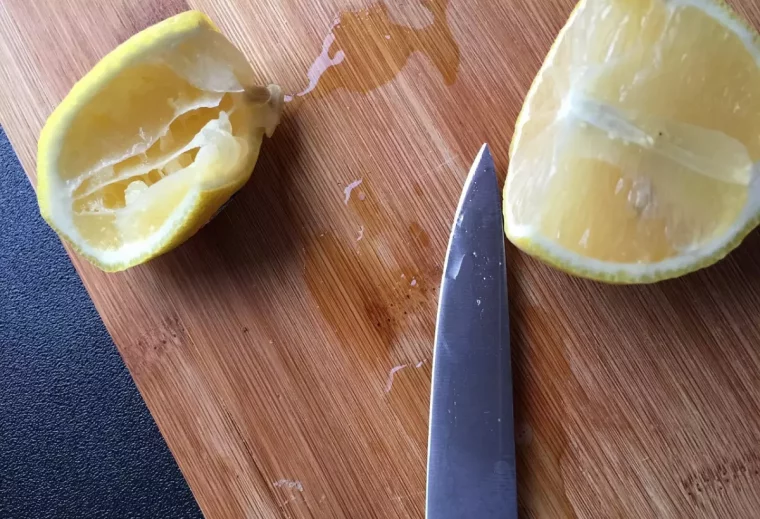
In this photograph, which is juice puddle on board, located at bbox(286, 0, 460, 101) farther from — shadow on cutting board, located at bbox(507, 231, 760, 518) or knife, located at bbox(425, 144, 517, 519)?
shadow on cutting board, located at bbox(507, 231, 760, 518)

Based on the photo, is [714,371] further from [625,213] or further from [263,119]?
[263,119]

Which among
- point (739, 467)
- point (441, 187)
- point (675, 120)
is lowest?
point (739, 467)

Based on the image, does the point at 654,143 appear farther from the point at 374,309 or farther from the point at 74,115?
the point at 74,115

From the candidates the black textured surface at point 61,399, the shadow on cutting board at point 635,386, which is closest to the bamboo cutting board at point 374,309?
the shadow on cutting board at point 635,386

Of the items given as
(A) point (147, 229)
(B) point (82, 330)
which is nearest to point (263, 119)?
(A) point (147, 229)

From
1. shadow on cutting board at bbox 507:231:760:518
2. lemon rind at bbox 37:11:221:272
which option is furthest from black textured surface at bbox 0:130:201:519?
shadow on cutting board at bbox 507:231:760:518

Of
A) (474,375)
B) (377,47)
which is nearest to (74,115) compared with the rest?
(377,47)
